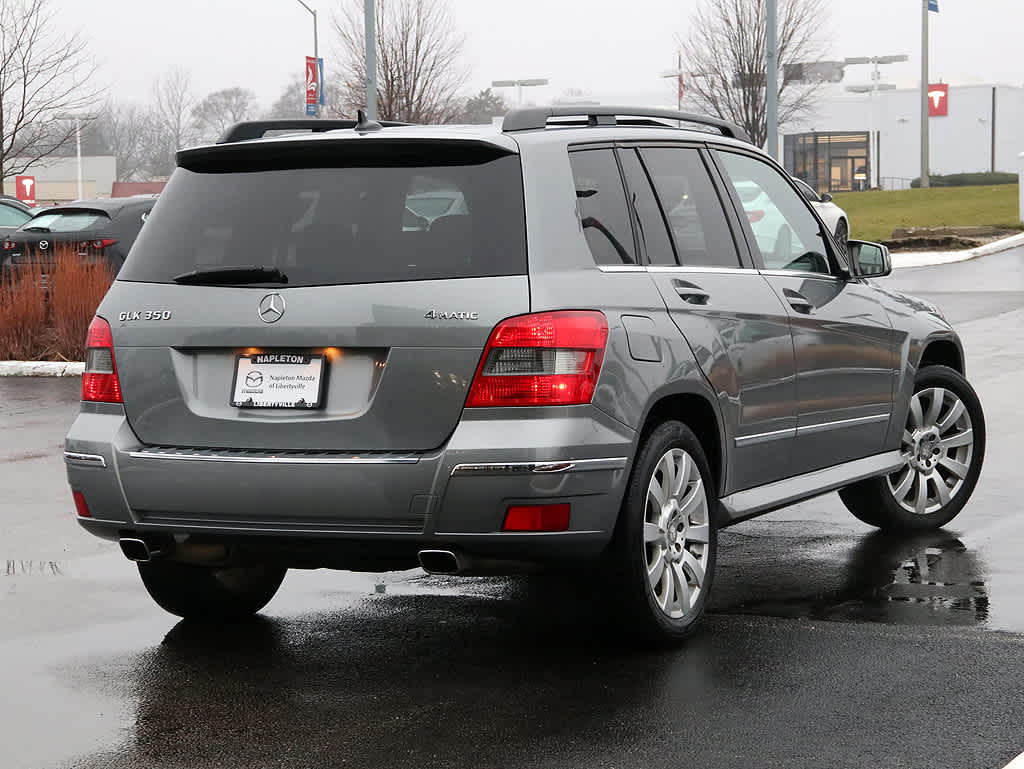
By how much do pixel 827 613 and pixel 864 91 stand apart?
334 ft

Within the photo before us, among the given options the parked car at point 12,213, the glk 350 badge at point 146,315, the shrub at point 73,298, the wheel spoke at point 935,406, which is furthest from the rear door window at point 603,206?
the parked car at point 12,213

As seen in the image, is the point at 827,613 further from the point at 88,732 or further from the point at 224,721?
the point at 88,732

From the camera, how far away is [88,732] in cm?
480

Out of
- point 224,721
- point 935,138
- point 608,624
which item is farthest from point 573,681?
point 935,138

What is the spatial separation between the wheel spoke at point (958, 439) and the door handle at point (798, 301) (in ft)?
5.44

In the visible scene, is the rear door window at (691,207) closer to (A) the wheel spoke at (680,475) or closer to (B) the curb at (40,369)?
(A) the wheel spoke at (680,475)

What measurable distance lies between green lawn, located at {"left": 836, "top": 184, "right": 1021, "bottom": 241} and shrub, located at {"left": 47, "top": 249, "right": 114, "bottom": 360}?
23149 mm

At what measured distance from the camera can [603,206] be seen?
561cm

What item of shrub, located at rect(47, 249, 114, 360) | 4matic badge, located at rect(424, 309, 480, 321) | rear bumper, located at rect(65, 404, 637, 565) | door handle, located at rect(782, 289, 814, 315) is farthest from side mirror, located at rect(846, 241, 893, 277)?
shrub, located at rect(47, 249, 114, 360)

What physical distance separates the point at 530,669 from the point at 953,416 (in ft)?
11.2

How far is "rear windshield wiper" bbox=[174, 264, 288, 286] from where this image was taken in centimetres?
526

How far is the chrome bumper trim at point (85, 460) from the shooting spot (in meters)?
5.41

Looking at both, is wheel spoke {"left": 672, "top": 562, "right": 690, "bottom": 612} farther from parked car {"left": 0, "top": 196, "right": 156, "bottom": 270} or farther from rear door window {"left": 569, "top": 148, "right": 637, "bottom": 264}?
parked car {"left": 0, "top": 196, "right": 156, "bottom": 270}

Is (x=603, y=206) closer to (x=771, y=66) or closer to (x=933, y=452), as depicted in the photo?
(x=933, y=452)
